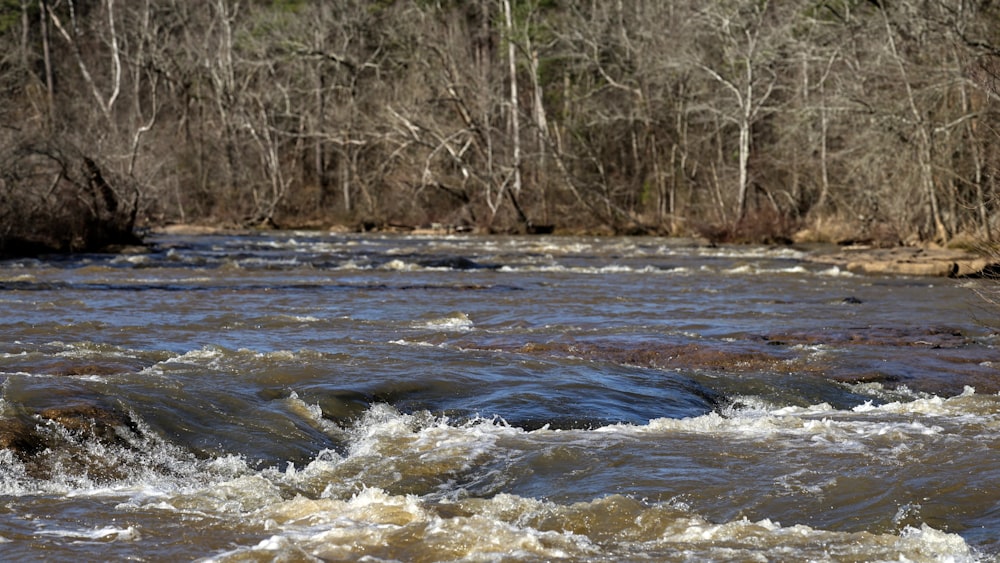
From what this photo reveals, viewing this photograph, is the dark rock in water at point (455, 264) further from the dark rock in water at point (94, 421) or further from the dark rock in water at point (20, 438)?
the dark rock in water at point (20, 438)

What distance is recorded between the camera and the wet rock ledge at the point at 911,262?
2125 centimetres

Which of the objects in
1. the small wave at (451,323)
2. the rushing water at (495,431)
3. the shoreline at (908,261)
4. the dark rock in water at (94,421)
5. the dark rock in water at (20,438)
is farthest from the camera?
the shoreline at (908,261)

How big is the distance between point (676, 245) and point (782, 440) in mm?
24321

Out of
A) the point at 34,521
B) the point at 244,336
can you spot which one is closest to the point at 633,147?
the point at 244,336

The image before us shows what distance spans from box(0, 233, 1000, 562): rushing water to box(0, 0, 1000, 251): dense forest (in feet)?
37.7

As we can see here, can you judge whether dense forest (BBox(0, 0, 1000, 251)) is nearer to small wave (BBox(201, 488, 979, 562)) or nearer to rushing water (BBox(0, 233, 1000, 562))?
rushing water (BBox(0, 233, 1000, 562))

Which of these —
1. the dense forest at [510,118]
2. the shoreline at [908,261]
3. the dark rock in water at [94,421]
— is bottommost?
the shoreline at [908,261]

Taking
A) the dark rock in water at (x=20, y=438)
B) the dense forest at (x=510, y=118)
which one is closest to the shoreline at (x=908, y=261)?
the dense forest at (x=510, y=118)

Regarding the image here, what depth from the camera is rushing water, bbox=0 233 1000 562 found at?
611cm

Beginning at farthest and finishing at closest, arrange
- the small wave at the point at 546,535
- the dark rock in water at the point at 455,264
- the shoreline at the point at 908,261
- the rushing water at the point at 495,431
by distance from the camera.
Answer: the dark rock in water at the point at 455,264 → the shoreline at the point at 908,261 → the rushing water at the point at 495,431 → the small wave at the point at 546,535

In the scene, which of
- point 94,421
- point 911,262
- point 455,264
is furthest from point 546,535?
point 455,264

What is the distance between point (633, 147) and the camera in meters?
42.6

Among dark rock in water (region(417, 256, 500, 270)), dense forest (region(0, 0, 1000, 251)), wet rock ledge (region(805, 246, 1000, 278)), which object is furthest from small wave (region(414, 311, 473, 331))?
dense forest (region(0, 0, 1000, 251))

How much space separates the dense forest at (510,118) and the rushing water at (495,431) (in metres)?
11.5
